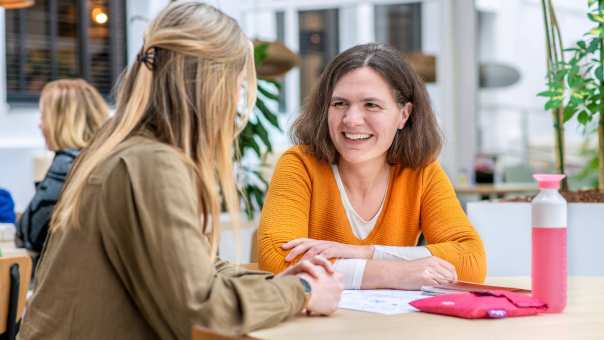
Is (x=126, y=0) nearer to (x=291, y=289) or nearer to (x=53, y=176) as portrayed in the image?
(x=53, y=176)

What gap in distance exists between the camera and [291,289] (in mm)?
1508

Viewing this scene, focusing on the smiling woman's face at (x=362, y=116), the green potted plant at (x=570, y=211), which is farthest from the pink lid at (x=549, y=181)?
the green potted plant at (x=570, y=211)

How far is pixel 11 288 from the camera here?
271 centimetres

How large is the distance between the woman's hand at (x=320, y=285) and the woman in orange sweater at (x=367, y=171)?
0.57m

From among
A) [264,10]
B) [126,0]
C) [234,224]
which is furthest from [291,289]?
[126,0]

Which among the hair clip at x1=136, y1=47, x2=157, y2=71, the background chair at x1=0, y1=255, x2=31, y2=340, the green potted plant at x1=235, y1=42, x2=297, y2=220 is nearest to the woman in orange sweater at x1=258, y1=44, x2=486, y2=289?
the hair clip at x1=136, y1=47, x2=157, y2=71

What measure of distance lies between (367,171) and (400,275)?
0.54 meters

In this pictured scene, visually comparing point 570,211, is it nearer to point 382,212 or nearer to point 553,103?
point 553,103

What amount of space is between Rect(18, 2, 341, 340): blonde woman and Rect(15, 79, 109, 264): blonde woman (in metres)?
2.30

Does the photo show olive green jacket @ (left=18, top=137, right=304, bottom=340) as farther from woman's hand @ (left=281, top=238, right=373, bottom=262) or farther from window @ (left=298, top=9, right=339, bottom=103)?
window @ (left=298, top=9, right=339, bottom=103)

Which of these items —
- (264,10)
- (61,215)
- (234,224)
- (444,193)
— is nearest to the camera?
(61,215)

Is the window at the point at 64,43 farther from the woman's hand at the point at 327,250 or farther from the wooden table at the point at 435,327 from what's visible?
the wooden table at the point at 435,327

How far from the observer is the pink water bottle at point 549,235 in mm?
1564

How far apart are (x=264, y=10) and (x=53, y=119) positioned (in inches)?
165
